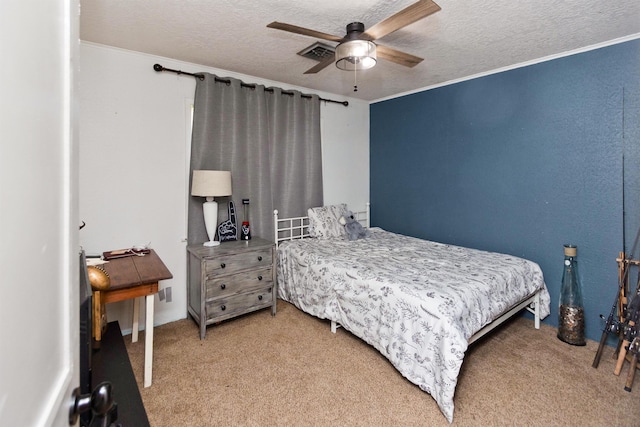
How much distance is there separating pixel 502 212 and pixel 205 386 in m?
3.08

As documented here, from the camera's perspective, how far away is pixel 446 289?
6.95 feet

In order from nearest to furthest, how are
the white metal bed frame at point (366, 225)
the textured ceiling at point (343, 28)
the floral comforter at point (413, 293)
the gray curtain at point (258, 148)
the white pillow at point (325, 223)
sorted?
the floral comforter at point (413, 293), the textured ceiling at point (343, 28), the white metal bed frame at point (366, 225), the gray curtain at point (258, 148), the white pillow at point (325, 223)

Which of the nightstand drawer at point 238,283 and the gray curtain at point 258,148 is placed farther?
the gray curtain at point 258,148

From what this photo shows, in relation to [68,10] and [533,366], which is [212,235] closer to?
[68,10]

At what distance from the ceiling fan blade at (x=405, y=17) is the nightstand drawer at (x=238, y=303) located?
2.31 meters

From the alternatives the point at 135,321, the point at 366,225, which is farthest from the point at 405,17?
the point at 366,225

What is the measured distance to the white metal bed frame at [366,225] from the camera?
2.40m

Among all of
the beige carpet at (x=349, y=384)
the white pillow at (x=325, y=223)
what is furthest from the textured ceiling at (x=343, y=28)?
the beige carpet at (x=349, y=384)

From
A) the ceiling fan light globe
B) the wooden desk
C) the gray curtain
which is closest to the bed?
the gray curtain

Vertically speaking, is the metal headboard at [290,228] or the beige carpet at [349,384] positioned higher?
the metal headboard at [290,228]

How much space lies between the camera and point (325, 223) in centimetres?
377

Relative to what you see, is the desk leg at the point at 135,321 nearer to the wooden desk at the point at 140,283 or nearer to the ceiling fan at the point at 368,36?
the wooden desk at the point at 140,283

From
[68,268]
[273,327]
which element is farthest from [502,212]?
[68,268]

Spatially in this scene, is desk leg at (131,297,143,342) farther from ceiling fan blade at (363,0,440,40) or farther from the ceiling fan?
ceiling fan blade at (363,0,440,40)
